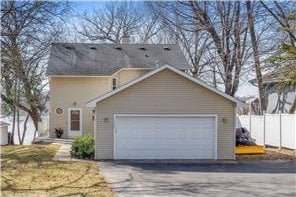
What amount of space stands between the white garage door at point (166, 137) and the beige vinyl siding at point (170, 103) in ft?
1.04

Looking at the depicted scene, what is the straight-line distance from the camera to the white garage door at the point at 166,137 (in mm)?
20828

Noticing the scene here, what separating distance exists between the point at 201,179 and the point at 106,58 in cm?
1939

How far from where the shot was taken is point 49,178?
1390cm

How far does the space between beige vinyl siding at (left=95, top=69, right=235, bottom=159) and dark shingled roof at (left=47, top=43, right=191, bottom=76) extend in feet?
35.8

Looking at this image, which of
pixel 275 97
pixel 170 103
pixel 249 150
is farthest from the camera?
pixel 275 97

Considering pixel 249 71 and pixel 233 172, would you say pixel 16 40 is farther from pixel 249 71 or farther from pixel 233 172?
pixel 249 71

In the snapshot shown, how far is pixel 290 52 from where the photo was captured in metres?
14.8

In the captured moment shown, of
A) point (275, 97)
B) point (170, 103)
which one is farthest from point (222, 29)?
point (170, 103)

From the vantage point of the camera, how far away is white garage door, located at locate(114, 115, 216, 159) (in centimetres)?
2083

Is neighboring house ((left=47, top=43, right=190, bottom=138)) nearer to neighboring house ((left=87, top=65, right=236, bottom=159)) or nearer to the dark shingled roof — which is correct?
the dark shingled roof

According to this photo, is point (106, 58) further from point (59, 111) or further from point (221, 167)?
point (221, 167)

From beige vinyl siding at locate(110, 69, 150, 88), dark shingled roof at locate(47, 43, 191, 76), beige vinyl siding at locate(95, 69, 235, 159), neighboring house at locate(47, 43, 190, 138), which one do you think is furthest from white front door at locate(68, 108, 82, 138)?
beige vinyl siding at locate(95, 69, 235, 159)

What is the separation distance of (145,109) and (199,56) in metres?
18.9

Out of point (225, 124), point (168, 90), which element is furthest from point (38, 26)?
point (225, 124)
